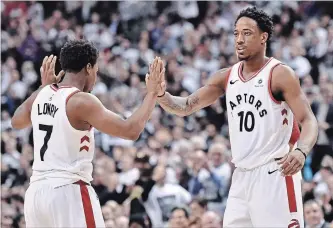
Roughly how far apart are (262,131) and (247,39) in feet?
3.09

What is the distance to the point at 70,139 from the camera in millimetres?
8172

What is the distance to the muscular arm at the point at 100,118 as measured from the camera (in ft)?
26.5

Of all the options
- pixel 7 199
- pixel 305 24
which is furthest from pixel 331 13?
pixel 7 199

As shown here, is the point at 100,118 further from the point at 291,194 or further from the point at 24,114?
the point at 291,194

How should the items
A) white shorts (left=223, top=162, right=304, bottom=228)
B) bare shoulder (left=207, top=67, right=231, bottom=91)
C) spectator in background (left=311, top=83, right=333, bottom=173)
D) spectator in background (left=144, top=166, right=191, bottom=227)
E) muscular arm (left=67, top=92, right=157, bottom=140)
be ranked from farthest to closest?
spectator in background (left=311, top=83, right=333, bottom=173)
spectator in background (left=144, top=166, right=191, bottom=227)
bare shoulder (left=207, top=67, right=231, bottom=91)
white shorts (left=223, top=162, right=304, bottom=228)
muscular arm (left=67, top=92, right=157, bottom=140)

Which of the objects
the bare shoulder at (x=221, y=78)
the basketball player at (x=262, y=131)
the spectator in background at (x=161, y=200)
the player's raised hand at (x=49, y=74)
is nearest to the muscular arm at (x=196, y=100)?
the bare shoulder at (x=221, y=78)

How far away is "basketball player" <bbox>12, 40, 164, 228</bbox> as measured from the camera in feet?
26.6

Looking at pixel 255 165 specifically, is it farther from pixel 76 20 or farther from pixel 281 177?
pixel 76 20

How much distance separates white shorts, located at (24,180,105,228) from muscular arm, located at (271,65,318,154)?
1.99m

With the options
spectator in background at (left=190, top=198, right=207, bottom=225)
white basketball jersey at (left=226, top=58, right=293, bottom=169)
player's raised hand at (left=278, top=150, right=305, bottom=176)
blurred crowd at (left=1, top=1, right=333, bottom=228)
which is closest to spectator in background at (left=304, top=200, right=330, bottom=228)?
blurred crowd at (left=1, top=1, right=333, bottom=228)

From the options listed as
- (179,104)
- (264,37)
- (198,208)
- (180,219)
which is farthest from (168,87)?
(264,37)

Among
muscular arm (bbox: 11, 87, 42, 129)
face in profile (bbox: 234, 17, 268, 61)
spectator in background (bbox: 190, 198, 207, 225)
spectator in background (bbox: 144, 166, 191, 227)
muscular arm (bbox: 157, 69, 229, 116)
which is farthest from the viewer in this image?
spectator in background (bbox: 144, 166, 191, 227)

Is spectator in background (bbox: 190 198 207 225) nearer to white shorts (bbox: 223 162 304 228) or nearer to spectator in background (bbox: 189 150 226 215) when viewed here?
spectator in background (bbox: 189 150 226 215)

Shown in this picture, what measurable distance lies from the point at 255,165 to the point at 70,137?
1.79m
